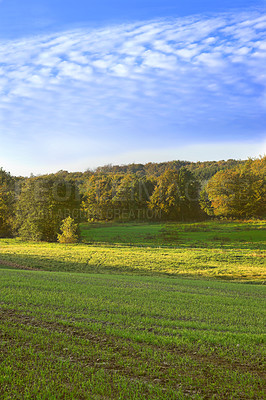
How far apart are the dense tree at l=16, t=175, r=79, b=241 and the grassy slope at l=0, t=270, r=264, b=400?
43.1 metres

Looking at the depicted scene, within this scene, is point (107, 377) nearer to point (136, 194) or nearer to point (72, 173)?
point (136, 194)

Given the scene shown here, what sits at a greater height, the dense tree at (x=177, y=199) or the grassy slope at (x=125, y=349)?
the dense tree at (x=177, y=199)

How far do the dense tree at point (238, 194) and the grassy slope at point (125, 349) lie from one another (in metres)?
62.3

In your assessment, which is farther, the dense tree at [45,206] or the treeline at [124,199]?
the treeline at [124,199]

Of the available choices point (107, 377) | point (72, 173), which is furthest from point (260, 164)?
point (107, 377)

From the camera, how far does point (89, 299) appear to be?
10.5 m

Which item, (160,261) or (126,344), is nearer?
(126,344)

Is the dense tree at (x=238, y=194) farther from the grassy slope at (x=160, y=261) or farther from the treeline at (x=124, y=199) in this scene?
the grassy slope at (x=160, y=261)

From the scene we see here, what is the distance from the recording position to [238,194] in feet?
231

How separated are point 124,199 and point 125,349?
80439 mm

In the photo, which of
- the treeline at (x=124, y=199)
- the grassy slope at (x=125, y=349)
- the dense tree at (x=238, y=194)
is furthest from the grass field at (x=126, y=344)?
the dense tree at (x=238, y=194)

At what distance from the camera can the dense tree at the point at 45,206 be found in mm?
52688

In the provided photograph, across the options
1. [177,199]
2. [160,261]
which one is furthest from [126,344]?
[177,199]

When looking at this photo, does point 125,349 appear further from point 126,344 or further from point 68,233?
point 68,233
